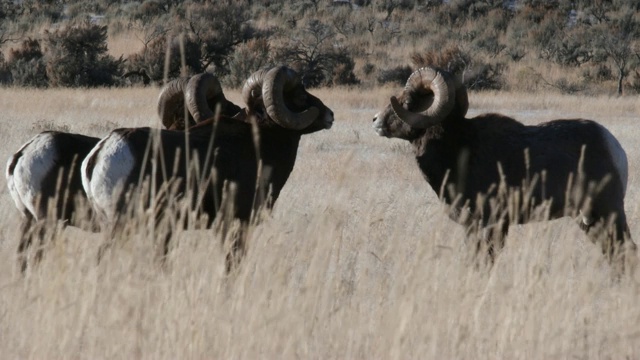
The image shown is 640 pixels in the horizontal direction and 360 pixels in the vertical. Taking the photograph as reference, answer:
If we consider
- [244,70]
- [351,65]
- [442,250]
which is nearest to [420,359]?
[442,250]

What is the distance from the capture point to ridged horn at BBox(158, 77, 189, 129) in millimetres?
8922

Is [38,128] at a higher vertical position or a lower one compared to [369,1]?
higher

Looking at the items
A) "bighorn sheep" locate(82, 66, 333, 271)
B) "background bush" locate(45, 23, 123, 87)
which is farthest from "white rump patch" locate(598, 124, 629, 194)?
"background bush" locate(45, 23, 123, 87)

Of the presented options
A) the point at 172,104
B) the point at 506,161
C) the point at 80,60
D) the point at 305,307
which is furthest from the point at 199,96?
the point at 80,60

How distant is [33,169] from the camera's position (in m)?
7.54

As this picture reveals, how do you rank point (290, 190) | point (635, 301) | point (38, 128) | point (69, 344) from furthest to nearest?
point (38, 128)
point (290, 190)
point (635, 301)
point (69, 344)

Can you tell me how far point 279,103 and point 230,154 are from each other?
776 mm

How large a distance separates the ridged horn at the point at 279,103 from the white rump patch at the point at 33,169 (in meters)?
1.75

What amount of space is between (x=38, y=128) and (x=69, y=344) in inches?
531

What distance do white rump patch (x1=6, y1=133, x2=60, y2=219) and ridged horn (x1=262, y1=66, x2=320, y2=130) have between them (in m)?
1.75

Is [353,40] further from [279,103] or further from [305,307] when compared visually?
[305,307]

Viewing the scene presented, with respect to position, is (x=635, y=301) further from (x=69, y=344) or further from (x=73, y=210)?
(x=73, y=210)

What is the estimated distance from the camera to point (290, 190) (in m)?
11.6

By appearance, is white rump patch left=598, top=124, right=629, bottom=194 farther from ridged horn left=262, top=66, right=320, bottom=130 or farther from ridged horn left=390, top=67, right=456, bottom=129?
ridged horn left=262, top=66, right=320, bottom=130
